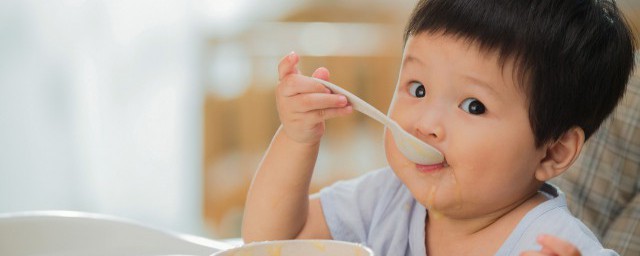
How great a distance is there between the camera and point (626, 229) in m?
1.14

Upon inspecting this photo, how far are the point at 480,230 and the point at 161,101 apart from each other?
2375 millimetres

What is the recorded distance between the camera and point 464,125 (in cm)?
87

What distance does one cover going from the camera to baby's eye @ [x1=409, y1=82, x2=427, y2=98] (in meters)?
0.90

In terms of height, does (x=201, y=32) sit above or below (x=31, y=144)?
above

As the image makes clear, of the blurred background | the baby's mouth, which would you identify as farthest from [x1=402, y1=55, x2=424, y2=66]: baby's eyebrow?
the blurred background

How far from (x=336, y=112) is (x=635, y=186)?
492 mm

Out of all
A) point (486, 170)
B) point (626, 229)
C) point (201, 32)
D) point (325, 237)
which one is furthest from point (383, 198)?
point (201, 32)

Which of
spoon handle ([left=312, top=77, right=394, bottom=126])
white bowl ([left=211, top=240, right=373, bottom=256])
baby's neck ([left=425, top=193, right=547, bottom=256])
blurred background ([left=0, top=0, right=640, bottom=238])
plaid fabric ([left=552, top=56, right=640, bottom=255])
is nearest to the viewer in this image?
white bowl ([left=211, top=240, right=373, bottom=256])

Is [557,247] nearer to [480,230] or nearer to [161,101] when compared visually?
[480,230]

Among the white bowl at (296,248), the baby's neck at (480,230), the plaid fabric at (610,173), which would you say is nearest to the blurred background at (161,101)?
the plaid fabric at (610,173)

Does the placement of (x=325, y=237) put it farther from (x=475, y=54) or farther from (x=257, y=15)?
(x=257, y=15)

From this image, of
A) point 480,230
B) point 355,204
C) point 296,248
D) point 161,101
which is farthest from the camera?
point 161,101

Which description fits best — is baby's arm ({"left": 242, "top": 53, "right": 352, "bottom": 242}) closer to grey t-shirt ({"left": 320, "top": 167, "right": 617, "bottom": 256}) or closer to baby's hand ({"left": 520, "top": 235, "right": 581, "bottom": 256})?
grey t-shirt ({"left": 320, "top": 167, "right": 617, "bottom": 256})

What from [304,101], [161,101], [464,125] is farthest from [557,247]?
[161,101]
